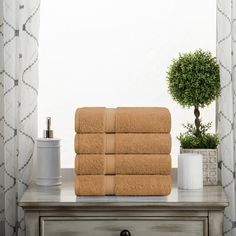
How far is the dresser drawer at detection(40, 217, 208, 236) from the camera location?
7.00 feet

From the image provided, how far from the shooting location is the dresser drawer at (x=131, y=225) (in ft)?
7.00

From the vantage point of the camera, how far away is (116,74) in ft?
8.69

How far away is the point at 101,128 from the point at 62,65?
1.76ft

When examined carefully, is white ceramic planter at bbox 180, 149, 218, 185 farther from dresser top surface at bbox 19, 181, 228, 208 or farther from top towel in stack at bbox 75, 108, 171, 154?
top towel in stack at bbox 75, 108, 171, 154

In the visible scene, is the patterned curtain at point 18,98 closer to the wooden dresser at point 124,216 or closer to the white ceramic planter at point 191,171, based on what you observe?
the wooden dresser at point 124,216

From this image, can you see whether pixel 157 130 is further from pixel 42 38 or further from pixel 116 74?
pixel 42 38

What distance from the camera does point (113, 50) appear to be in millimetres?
2648

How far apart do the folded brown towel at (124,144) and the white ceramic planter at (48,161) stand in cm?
24

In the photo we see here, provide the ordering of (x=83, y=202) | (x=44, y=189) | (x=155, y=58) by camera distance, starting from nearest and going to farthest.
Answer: (x=83, y=202), (x=44, y=189), (x=155, y=58)

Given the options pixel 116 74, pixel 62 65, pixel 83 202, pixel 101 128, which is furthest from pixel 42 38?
pixel 83 202

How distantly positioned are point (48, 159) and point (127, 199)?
41 cm

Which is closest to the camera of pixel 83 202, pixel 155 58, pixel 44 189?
pixel 83 202

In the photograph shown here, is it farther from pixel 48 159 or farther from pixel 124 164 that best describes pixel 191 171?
pixel 48 159

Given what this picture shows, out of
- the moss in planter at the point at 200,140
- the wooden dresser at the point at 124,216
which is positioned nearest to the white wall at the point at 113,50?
the moss in planter at the point at 200,140
